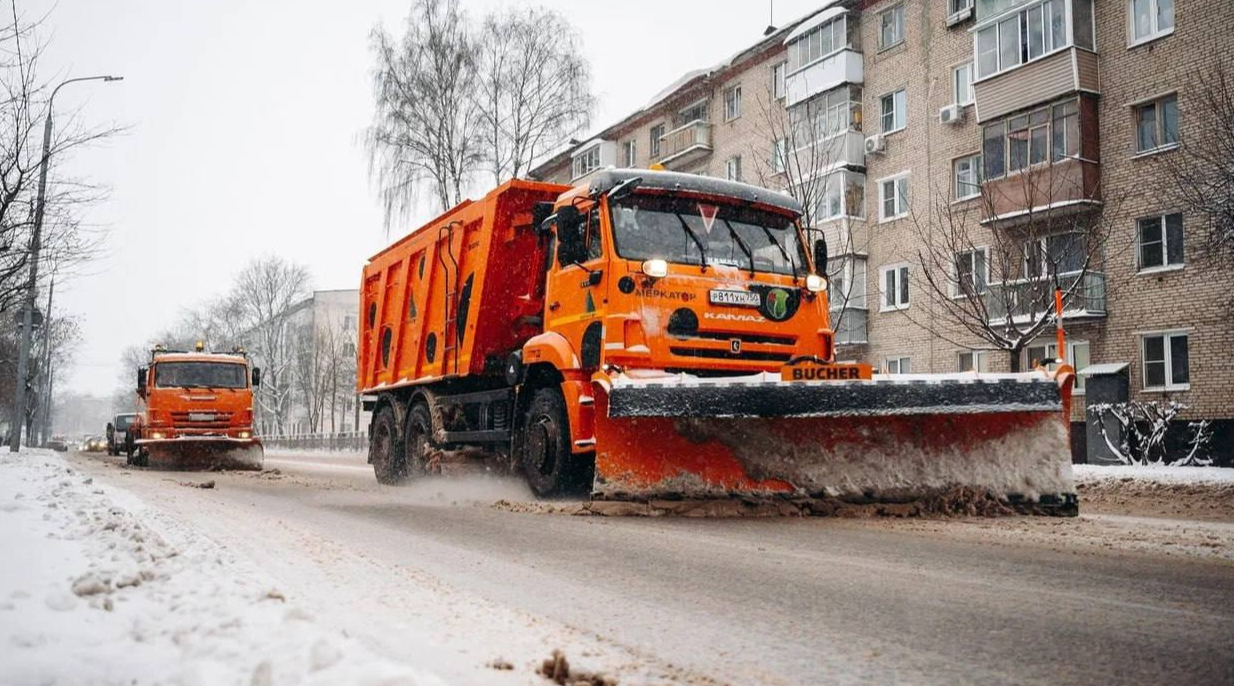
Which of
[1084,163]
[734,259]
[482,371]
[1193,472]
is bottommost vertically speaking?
[1193,472]

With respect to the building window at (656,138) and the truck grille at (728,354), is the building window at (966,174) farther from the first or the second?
the truck grille at (728,354)

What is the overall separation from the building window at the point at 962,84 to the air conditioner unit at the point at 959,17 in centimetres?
110

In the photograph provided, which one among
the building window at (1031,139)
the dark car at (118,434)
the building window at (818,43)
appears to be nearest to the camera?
the building window at (1031,139)

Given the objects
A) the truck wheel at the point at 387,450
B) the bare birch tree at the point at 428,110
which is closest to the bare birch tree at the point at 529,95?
the bare birch tree at the point at 428,110

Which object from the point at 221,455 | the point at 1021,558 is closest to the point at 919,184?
the point at 221,455

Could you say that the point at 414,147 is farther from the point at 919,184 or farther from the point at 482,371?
the point at 482,371

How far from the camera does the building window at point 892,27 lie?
90.1 feet

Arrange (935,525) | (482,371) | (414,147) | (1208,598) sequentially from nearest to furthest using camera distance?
(1208,598), (935,525), (482,371), (414,147)

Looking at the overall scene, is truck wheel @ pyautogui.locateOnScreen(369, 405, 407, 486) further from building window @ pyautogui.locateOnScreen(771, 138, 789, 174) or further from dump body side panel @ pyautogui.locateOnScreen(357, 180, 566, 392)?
building window @ pyautogui.locateOnScreen(771, 138, 789, 174)

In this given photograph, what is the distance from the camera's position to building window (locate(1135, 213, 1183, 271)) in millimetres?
20328

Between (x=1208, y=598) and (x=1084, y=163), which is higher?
(x=1084, y=163)

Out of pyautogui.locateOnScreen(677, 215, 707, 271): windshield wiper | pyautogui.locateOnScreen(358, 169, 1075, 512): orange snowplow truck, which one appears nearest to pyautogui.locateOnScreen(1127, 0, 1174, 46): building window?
pyautogui.locateOnScreen(358, 169, 1075, 512): orange snowplow truck

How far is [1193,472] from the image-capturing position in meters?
14.2

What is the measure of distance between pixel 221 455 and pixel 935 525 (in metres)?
16.4
